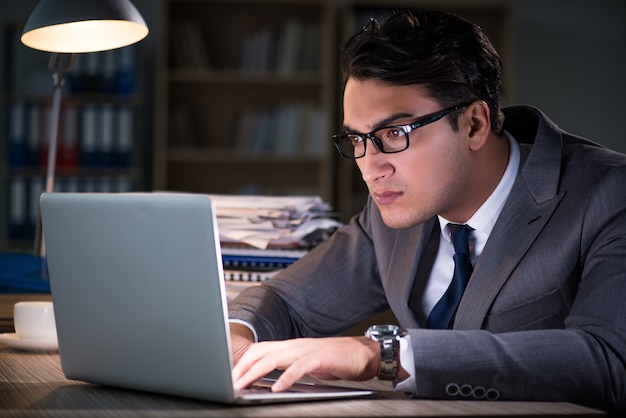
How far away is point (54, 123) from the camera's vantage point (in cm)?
215

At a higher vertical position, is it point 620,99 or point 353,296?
point 620,99

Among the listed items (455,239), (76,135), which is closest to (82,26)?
(455,239)

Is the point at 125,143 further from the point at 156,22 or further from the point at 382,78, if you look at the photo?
the point at 382,78

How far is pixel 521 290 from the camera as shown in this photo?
143 cm

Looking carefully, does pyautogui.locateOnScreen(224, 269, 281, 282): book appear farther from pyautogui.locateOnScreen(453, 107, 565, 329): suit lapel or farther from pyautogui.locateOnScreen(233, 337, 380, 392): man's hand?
pyautogui.locateOnScreen(233, 337, 380, 392): man's hand

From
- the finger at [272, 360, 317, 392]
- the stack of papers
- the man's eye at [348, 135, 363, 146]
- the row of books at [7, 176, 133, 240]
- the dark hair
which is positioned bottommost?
the row of books at [7, 176, 133, 240]

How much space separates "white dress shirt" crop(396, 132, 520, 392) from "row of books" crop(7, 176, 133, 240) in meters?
3.42

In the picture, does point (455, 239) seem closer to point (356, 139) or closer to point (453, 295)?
point (453, 295)

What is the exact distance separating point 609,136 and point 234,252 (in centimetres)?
409

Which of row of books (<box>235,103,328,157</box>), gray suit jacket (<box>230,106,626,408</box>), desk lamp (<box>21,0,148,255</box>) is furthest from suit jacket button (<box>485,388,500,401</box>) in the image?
row of books (<box>235,103,328,157</box>)

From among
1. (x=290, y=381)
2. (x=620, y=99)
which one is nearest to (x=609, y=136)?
(x=620, y=99)

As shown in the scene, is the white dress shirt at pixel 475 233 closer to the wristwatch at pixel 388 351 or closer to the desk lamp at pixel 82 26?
the wristwatch at pixel 388 351

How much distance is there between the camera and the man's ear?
1.56 m

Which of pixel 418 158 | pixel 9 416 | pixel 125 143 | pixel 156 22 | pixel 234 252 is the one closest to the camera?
pixel 9 416
